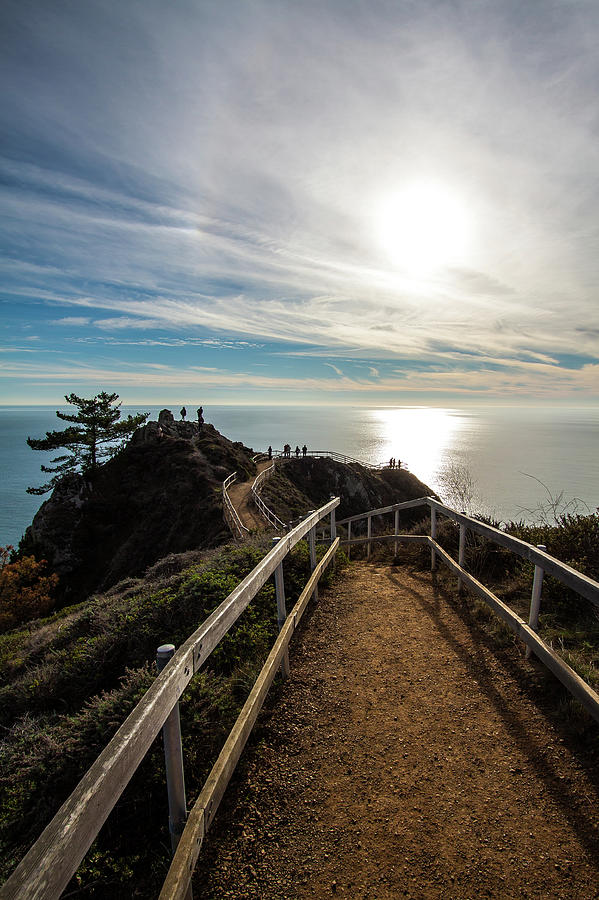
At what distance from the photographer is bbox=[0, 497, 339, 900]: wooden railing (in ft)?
4.06

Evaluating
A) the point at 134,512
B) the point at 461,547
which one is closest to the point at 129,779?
the point at 461,547

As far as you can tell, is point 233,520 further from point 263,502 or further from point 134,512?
point 134,512

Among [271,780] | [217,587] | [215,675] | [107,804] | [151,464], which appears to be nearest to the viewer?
[107,804]

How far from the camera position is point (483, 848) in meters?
2.51

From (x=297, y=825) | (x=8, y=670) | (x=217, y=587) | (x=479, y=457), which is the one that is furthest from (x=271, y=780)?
(x=479, y=457)

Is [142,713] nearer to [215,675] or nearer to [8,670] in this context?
[215,675]

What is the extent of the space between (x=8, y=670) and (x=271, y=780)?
9.46 metres

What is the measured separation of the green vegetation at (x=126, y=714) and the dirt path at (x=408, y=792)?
39 cm

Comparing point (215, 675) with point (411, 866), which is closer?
point (411, 866)

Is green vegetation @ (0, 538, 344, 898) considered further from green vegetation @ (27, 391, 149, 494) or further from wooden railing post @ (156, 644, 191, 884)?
green vegetation @ (27, 391, 149, 494)

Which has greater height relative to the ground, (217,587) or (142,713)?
(142,713)

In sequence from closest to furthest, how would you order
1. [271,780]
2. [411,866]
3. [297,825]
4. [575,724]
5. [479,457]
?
[411,866] < [297,825] < [271,780] < [575,724] < [479,457]

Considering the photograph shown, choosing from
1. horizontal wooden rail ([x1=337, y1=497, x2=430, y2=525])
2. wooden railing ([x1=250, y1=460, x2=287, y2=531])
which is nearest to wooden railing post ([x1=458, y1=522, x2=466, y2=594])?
horizontal wooden rail ([x1=337, y1=497, x2=430, y2=525])

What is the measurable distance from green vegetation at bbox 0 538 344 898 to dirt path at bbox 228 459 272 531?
1365 centimetres
